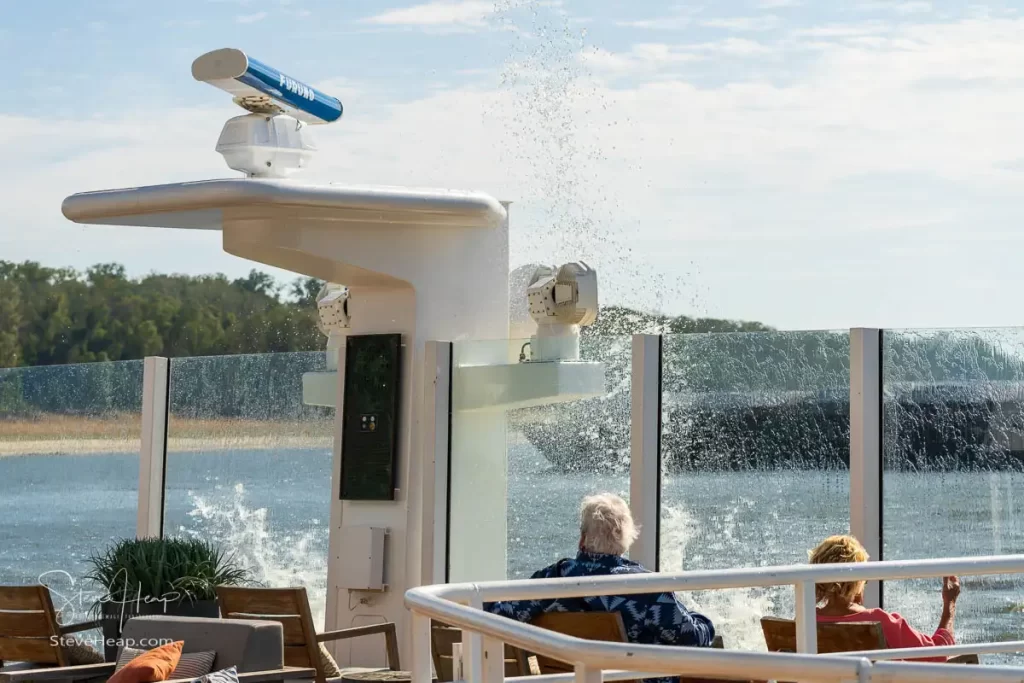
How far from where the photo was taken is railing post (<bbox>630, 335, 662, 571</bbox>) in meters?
7.31

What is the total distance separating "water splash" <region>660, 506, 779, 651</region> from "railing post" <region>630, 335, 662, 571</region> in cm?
7

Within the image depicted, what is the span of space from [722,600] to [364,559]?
1.96m

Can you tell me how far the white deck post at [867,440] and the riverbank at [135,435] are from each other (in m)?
3.37

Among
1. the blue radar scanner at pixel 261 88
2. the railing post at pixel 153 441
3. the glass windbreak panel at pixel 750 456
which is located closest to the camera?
the glass windbreak panel at pixel 750 456

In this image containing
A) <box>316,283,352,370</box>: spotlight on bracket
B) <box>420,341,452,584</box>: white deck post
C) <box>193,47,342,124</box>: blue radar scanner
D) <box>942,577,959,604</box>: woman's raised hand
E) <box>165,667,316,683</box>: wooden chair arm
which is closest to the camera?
<box>942,577,959,604</box>: woman's raised hand

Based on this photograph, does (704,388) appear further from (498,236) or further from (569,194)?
(569,194)

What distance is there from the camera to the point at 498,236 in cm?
848

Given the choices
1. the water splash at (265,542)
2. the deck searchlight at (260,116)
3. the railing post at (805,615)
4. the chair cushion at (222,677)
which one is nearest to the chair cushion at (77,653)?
the water splash at (265,542)

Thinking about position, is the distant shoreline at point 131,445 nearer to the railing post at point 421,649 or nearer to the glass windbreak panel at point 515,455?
the glass windbreak panel at point 515,455

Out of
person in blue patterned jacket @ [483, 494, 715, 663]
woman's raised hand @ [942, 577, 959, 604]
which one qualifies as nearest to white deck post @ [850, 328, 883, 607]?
woman's raised hand @ [942, 577, 959, 604]

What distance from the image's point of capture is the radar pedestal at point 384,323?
25.4 ft

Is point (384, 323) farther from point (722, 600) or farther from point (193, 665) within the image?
point (193, 665)

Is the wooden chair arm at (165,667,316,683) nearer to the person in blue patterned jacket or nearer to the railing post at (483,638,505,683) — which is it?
the person in blue patterned jacket

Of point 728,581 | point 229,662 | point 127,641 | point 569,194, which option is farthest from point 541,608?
point 569,194
